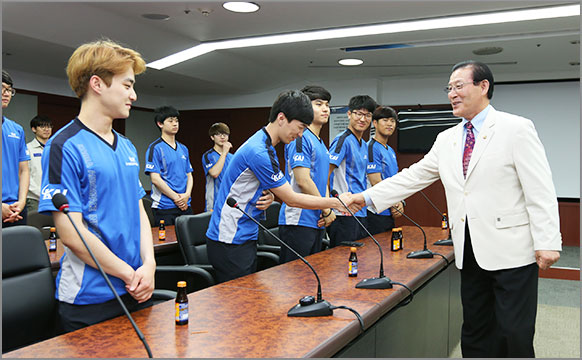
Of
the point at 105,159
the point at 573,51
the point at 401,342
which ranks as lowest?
the point at 401,342

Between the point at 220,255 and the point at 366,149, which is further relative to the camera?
the point at 366,149

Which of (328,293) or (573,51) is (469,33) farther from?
(328,293)

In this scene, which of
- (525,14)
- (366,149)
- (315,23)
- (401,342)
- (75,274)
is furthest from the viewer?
(315,23)

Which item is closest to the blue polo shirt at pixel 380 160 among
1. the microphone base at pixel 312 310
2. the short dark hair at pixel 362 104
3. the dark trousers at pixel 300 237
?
the short dark hair at pixel 362 104

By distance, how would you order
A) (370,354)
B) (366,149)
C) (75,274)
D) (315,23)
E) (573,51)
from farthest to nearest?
(573,51)
(315,23)
(366,149)
(370,354)
(75,274)

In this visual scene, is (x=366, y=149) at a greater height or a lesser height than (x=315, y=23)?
lesser

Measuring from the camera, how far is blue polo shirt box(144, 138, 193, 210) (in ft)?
15.1

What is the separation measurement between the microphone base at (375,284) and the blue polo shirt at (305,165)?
111 cm

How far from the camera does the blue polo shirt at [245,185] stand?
237 centimetres

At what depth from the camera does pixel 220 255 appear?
2.45 meters

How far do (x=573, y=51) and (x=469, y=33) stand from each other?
1.74m

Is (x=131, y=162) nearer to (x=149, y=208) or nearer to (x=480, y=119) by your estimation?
(x=480, y=119)

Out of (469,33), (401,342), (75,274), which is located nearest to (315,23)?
(469,33)

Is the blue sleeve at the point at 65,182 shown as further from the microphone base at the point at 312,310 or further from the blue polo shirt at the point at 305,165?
the blue polo shirt at the point at 305,165
